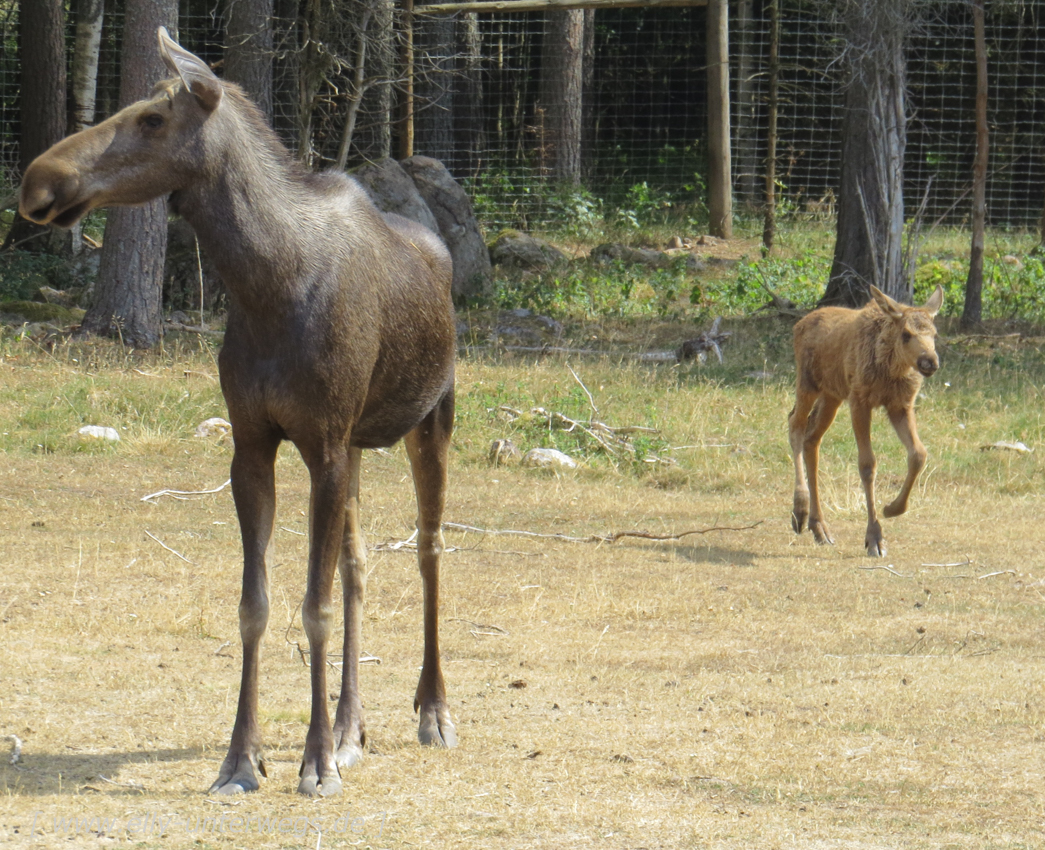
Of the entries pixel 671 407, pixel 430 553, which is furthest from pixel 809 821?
pixel 671 407

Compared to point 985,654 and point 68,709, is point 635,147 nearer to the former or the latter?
point 985,654

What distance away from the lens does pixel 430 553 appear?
564cm

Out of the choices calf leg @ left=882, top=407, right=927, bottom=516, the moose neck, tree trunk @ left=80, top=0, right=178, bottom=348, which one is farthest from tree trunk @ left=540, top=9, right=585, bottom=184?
the moose neck

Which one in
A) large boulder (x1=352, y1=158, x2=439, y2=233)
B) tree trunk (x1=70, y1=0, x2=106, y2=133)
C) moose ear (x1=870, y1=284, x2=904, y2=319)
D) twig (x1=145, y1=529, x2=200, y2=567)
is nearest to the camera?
twig (x1=145, y1=529, x2=200, y2=567)

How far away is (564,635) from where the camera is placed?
7062mm

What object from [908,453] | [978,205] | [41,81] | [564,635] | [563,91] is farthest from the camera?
[563,91]

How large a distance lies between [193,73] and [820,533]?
6.46 meters

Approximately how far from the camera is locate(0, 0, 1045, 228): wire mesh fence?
2212 centimetres

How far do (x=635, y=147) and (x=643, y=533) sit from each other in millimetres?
19684

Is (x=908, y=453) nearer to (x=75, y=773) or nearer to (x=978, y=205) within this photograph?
(x=75, y=773)

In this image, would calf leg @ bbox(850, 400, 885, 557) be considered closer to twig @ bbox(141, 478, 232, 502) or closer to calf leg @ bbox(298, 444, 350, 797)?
twig @ bbox(141, 478, 232, 502)

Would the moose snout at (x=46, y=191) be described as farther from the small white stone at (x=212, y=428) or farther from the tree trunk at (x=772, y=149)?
the tree trunk at (x=772, y=149)

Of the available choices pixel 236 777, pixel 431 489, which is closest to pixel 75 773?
pixel 236 777

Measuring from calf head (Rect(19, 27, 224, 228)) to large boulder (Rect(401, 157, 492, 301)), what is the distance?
42.4 feet
